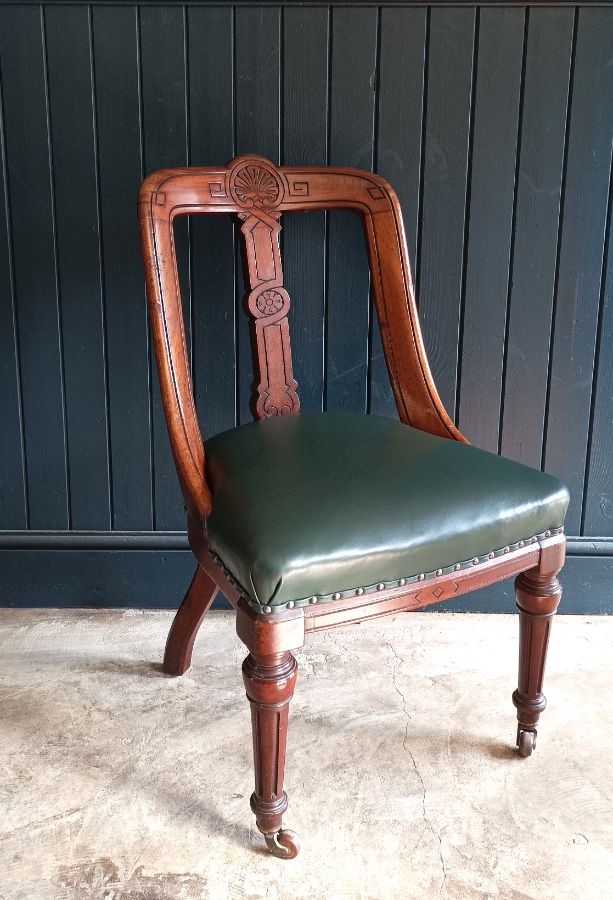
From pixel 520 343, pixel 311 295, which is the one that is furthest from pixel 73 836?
pixel 520 343

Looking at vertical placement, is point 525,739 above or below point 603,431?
below

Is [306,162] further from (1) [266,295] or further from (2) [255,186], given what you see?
(1) [266,295]

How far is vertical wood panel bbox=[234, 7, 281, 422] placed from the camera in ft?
5.07

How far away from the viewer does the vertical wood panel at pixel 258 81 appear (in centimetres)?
154

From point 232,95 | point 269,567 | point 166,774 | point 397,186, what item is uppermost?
point 232,95

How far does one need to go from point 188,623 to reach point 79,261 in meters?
0.79

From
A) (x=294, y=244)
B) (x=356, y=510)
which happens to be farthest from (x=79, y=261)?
(x=356, y=510)

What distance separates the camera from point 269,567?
96 cm

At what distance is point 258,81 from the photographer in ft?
5.15

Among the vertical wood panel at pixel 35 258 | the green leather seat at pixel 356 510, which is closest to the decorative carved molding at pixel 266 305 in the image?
the green leather seat at pixel 356 510

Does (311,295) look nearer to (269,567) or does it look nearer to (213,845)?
(269,567)

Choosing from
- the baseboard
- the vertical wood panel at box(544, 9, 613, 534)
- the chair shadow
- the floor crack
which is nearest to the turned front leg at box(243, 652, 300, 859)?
the floor crack

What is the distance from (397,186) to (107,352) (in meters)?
0.71

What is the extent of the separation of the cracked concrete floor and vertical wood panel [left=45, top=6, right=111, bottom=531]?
0.33 metres
